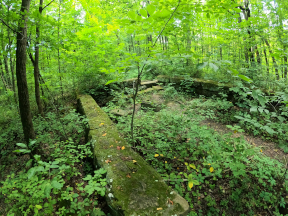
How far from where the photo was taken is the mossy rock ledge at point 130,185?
1.77 m

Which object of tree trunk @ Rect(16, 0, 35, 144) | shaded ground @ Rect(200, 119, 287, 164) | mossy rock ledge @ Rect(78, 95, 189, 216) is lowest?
shaded ground @ Rect(200, 119, 287, 164)

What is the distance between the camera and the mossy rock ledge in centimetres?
177

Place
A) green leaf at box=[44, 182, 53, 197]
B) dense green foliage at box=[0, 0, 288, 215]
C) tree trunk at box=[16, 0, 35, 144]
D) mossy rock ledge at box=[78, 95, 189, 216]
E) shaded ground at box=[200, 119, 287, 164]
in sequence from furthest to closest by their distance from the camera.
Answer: shaded ground at box=[200, 119, 287, 164] < tree trunk at box=[16, 0, 35, 144] < dense green foliage at box=[0, 0, 288, 215] < mossy rock ledge at box=[78, 95, 189, 216] < green leaf at box=[44, 182, 53, 197]

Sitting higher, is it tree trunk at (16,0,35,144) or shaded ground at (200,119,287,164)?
tree trunk at (16,0,35,144)

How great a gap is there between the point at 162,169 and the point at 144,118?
1.46m

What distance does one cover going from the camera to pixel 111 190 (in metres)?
2.01

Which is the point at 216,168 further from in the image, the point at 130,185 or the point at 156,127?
the point at 130,185

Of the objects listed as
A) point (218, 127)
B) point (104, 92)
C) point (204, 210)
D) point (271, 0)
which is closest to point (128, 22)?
point (204, 210)

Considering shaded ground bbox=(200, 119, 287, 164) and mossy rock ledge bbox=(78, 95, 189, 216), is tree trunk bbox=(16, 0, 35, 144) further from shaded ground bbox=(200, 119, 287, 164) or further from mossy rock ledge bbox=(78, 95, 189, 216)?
shaded ground bbox=(200, 119, 287, 164)

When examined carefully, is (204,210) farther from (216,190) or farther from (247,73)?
(247,73)

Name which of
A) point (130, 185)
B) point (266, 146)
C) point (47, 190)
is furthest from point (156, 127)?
point (266, 146)

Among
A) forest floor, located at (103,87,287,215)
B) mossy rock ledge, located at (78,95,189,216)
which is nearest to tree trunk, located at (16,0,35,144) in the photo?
mossy rock ledge, located at (78,95,189,216)

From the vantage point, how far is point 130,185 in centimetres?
208

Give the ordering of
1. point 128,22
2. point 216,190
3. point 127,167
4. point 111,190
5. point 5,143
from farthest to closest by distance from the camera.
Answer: point 5,143 < point 216,190 < point 127,167 < point 111,190 < point 128,22
